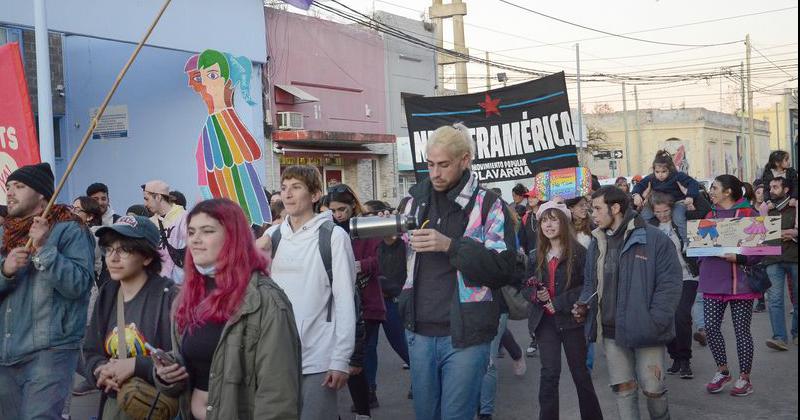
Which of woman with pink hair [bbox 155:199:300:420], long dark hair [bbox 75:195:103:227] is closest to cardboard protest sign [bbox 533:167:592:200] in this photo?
long dark hair [bbox 75:195:103:227]

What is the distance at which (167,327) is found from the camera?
4.13 metres

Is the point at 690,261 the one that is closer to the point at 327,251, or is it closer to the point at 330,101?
the point at 327,251

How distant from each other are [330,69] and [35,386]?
20275 mm

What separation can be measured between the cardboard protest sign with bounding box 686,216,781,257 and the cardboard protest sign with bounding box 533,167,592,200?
1667 millimetres

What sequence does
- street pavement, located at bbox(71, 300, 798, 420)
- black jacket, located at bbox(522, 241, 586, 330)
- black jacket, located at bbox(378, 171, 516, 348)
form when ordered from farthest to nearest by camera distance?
street pavement, located at bbox(71, 300, 798, 420)
black jacket, located at bbox(522, 241, 586, 330)
black jacket, located at bbox(378, 171, 516, 348)

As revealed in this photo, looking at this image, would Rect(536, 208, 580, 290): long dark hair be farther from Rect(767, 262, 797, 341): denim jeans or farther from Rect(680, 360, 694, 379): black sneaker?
Rect(767, 262, 797, 341): denim jeans

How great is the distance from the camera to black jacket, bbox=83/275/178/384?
411cm

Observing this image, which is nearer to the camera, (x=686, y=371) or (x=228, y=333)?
(x=228, y=333)

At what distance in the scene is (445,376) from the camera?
15.5ft

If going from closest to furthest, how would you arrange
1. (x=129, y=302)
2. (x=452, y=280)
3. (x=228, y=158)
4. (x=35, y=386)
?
(x=129, y=302) → (x=452, y=280) → (x=35, y=386) → (x=228, y=158)

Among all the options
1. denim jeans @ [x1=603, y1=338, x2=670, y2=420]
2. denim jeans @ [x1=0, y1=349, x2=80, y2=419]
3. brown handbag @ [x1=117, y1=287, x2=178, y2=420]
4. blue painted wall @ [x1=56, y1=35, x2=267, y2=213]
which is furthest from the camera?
blue painted wall @ [x1=56, y1=35, x2=267, y2=213]

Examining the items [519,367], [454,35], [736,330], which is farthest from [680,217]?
[454,35]

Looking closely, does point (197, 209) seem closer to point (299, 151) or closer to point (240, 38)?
point (240, 38)

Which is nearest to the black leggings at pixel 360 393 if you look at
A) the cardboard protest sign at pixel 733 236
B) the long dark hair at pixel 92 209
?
the cardboard protest sign at pixel 733 236
